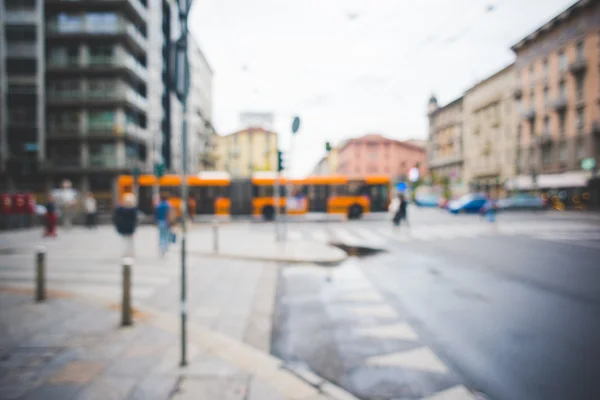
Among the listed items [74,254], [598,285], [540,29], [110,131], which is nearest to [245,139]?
[110,131]

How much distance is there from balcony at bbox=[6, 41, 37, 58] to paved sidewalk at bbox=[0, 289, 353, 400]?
38129mm

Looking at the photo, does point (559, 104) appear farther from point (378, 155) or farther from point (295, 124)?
point (378, 155)

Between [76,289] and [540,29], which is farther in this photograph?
[540,29]

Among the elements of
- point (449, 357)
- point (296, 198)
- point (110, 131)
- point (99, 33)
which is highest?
point (99, 33)

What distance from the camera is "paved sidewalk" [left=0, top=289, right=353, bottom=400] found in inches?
119

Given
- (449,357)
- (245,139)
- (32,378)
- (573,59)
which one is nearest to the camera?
(32,378)

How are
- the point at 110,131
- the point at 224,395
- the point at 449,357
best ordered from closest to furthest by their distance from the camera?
the point at 224,395 < the point at 449,357 < the point at 110,131

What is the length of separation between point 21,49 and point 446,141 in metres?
57.3

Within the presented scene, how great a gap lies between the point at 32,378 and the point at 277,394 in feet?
7.92

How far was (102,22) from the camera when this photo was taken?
32844 mm

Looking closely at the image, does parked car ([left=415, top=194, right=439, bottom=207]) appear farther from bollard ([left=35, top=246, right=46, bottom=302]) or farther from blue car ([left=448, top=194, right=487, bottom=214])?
bollard ([left=35, top=246, right=46, bottom=302])

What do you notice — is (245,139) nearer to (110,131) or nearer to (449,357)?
(110,131)

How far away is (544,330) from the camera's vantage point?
4.43 meters

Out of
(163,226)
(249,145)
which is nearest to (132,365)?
(163,226)
